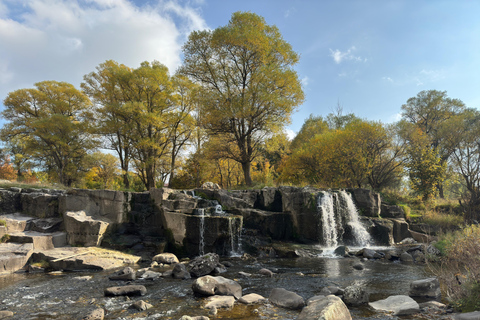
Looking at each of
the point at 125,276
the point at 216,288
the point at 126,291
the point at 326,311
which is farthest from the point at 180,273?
the point at 326,311

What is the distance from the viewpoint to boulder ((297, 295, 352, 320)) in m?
4.75

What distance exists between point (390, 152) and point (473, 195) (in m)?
6.71

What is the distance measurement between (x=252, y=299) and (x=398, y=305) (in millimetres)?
3286

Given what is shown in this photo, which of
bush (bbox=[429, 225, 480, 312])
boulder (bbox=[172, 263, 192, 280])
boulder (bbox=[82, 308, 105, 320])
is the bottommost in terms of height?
boulder (bbox=[172, 263, 192, 280])

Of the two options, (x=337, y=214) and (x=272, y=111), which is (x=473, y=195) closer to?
(x=337, y=214)

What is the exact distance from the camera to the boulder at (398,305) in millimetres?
5773

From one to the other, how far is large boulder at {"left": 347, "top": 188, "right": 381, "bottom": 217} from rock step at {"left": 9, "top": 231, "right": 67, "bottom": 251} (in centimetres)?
1662

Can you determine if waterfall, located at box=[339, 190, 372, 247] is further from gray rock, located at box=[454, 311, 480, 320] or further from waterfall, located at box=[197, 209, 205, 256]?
gray rock, located at box=[454, 311, 480, 320]

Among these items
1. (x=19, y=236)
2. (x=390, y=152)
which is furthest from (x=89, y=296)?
(x=390, y=152)

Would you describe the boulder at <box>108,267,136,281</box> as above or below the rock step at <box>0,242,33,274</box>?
below

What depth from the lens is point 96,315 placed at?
5.70 meters

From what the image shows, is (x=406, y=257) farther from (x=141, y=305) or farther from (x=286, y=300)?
(x=141, y=305)

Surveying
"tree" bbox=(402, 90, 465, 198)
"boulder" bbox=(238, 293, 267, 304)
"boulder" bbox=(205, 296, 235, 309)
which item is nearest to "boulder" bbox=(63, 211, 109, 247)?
"boulder" bbox=(205, 296, 235, 309)

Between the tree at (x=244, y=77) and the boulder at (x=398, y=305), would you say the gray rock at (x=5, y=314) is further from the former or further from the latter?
the tree at (x=244, y=77)
